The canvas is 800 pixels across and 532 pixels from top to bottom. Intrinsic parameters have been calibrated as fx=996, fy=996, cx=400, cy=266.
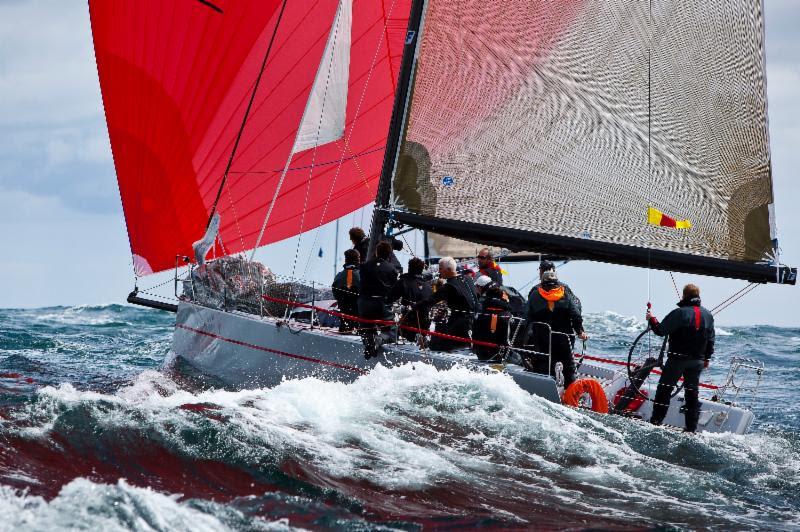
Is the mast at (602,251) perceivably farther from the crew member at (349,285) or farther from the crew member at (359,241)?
the crew member at (359,241)

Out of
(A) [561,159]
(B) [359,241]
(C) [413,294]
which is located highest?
(A) [561,159]

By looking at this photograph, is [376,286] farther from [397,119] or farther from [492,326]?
[397,119]

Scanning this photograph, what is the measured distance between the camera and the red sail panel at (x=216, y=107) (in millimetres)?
12547

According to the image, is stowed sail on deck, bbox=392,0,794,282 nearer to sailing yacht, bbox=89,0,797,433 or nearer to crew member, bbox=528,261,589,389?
sailing yacht, bbox=89,0,797,433

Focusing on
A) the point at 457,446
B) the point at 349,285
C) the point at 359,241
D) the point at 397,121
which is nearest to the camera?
the point at 457,446

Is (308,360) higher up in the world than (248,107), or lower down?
lower down

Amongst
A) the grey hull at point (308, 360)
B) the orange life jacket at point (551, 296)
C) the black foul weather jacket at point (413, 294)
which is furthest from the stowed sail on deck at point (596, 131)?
the grey hull at point (308, 360)

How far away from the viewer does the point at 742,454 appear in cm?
796

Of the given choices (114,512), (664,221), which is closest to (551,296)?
(664,221)

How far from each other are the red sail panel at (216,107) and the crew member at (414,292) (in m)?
2.78

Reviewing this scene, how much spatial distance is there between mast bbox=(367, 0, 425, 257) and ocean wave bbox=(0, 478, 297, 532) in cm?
524

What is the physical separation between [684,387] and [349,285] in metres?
3.50

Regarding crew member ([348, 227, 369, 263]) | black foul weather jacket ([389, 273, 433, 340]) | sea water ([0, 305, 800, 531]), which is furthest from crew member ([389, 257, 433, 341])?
crew member ([348, 227, 369, 263])

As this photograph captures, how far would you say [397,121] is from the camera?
32.6ft
